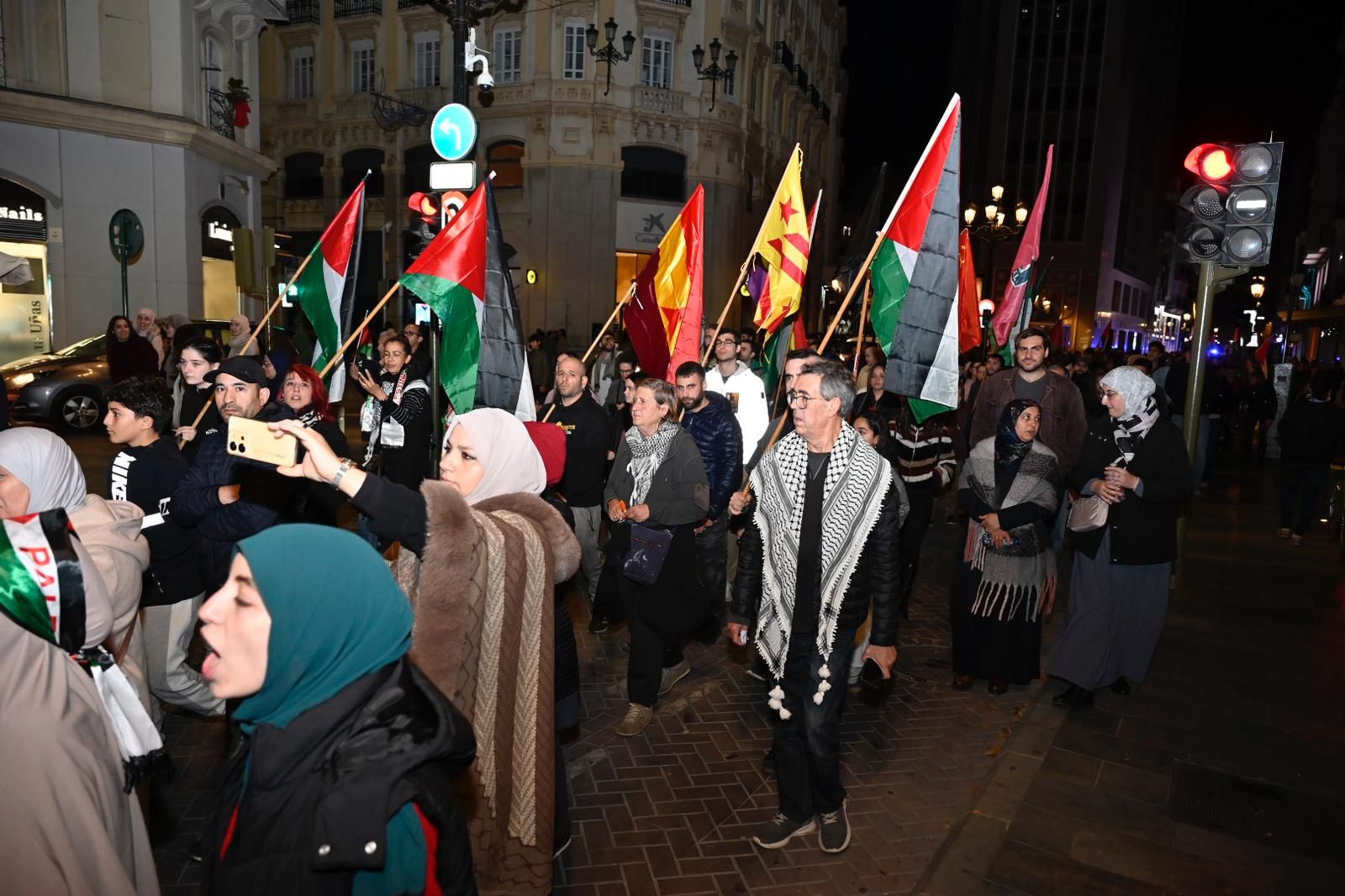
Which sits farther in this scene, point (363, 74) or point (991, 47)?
point (991, 47)

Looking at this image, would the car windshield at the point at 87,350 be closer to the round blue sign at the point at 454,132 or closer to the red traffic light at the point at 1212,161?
the round blue sign at the point at 454,132

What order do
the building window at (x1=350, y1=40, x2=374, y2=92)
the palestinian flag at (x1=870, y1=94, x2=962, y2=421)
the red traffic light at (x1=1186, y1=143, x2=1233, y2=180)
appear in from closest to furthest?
1. the palestinian flag at (x1=870, y1=94, x2=962, y2=421)
2. the red traffic light at (x1=1186, y1=143, x2=1233, y2=180)
3. the building window at (x1=350, y1=40, x2=374, y2=92)

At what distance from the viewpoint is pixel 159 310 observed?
20156 mm

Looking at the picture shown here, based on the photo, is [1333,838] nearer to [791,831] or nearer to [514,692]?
[791,831]

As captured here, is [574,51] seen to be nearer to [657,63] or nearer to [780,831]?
[657,63]

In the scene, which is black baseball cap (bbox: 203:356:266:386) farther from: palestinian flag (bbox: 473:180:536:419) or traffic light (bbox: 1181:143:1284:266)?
traffic light (bbox: 1181:143:1284:266)

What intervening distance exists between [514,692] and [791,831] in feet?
5.66

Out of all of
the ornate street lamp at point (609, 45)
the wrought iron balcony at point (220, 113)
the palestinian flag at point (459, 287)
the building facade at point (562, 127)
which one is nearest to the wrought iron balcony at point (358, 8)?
the building facade at point (562, 127)

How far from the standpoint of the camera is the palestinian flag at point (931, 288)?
5969mm

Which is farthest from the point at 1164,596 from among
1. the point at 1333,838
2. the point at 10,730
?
the point at 10,730

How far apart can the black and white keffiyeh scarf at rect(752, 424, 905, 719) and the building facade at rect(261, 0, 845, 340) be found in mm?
27541

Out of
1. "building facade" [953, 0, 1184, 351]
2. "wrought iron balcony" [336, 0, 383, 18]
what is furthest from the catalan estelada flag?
"building facade" [953, 0, 1184, 351]

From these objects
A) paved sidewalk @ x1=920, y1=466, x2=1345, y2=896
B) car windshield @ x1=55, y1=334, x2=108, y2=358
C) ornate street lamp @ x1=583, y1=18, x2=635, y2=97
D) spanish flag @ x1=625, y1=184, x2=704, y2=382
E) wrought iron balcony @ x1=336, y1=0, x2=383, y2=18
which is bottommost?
paved sidewalk @ x1=920, y1=466, x2=1345, y2=896

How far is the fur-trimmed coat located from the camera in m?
2.69
